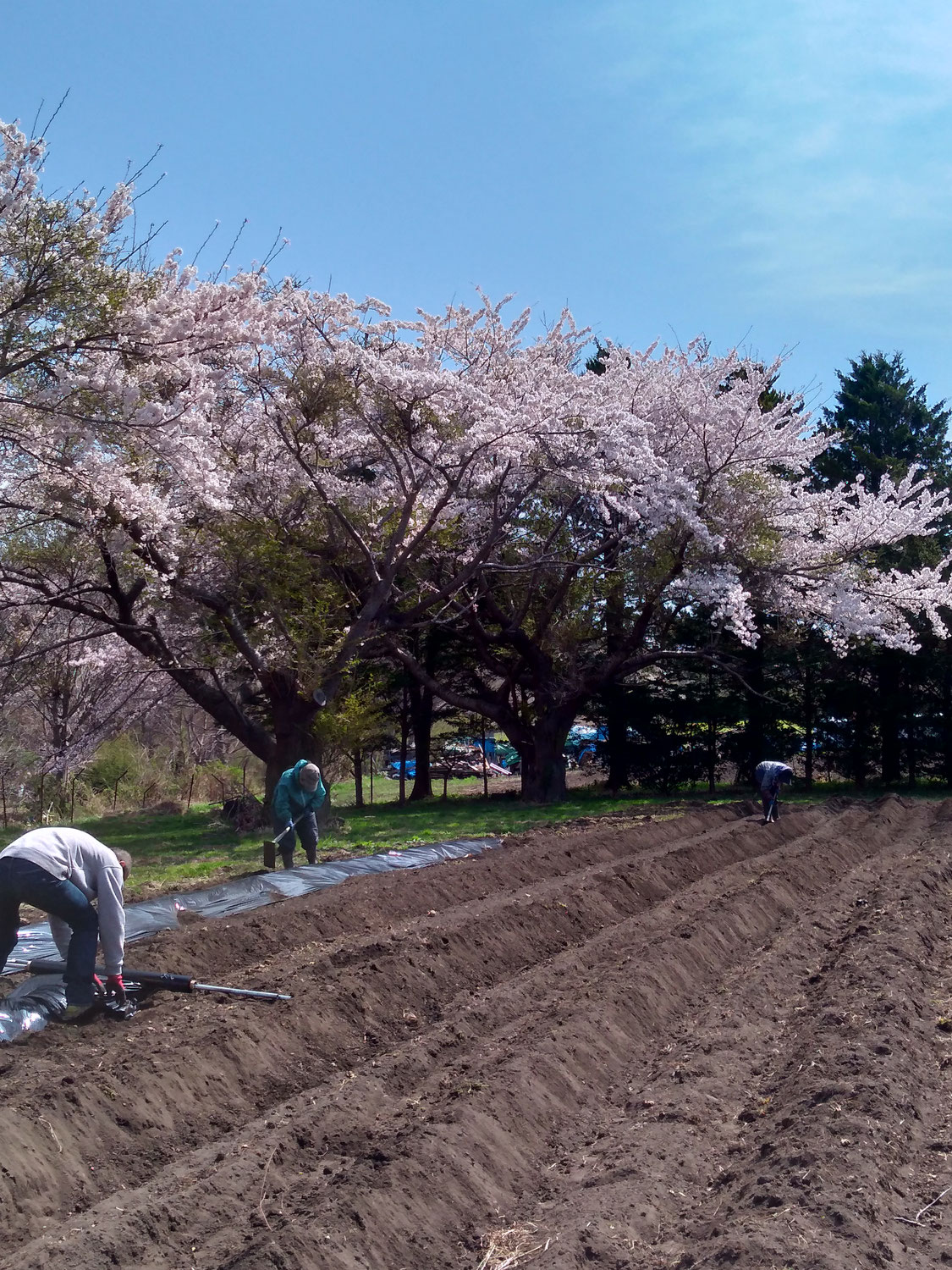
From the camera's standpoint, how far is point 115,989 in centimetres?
570

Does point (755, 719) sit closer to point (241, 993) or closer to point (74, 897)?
point (241, 993)

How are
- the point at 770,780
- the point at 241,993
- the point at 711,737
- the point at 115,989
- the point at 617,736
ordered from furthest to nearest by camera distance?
the point at 617,736 → the point at 711,737 → the point at 770,780 → the point at 241,993 → the point at 115,989

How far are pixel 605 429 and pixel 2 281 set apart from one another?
29.9 feet

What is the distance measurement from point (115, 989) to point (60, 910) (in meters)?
0.55

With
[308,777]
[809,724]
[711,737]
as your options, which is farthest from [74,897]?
[809,724]

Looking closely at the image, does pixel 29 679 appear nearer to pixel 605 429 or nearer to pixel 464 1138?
pixel 605 429

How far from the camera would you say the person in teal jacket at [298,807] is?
10617 mm

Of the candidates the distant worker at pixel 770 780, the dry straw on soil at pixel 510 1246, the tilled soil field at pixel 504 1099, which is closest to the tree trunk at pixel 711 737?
the distant worker at pixel 770 780

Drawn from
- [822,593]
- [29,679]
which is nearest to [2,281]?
[29,679]

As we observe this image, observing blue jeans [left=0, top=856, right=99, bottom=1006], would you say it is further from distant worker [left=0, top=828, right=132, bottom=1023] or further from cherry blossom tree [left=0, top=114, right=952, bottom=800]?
cherry blossom tree [left=0, top=114, right=952, bottom=800]

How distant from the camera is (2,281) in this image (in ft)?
28.9

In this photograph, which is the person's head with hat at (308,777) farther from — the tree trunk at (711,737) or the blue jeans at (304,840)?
the tree trunk at (711,737)

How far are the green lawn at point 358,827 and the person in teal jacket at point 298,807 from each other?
64 centimetres

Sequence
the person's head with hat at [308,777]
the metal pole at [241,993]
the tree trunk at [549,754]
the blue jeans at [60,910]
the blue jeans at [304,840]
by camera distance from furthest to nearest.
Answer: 1. the tree trunk at [549,754]
2. the blue jeans at [304,840]
3. the person's head with hat at [308,777]
4. the metal pole at [241,993]
5. the blue jeans at [60,910]
